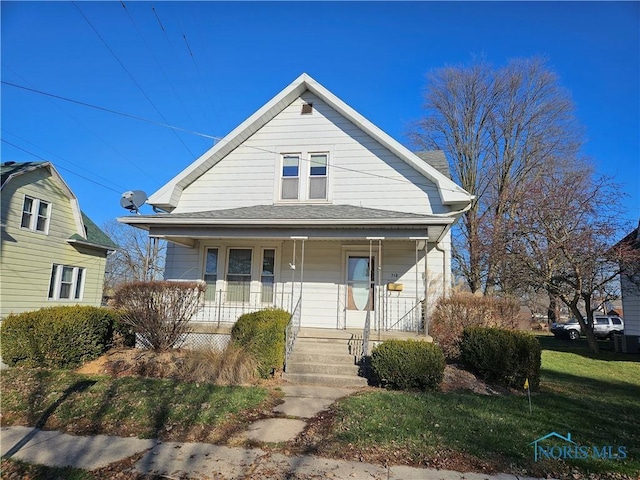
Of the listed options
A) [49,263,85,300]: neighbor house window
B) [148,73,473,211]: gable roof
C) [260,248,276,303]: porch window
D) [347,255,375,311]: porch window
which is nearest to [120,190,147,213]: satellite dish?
[148,73,473,211]: gable roof

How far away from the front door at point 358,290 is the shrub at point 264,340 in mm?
3800

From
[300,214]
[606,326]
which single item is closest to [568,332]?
[606,326]

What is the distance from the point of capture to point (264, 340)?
7574mm

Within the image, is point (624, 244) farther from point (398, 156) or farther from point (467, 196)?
point (398, 156)

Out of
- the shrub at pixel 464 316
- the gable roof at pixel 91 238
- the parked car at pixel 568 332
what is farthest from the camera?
the parked car at pixel 568 332

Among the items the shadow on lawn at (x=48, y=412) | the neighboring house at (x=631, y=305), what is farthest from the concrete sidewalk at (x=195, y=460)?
the neighboring house at (x=631, y=305)

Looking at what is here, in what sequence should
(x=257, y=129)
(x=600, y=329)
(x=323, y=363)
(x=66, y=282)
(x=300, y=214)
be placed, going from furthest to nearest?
1. (x=600, y=329)
2. (x=66, y=282)
3. (x=257, y=129)
4. (x=300, y=214)
5. (x=323, y=363)

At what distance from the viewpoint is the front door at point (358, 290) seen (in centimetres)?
1137

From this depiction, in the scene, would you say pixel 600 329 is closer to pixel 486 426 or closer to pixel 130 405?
pixel 486 426

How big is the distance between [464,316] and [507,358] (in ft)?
7.57

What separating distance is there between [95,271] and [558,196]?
71.8ft

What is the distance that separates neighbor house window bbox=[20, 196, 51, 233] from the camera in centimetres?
1582

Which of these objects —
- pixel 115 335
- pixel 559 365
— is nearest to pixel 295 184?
pixel 115 335

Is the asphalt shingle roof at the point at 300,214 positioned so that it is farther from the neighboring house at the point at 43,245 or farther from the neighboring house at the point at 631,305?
the neighboring house at the point at 631,305
